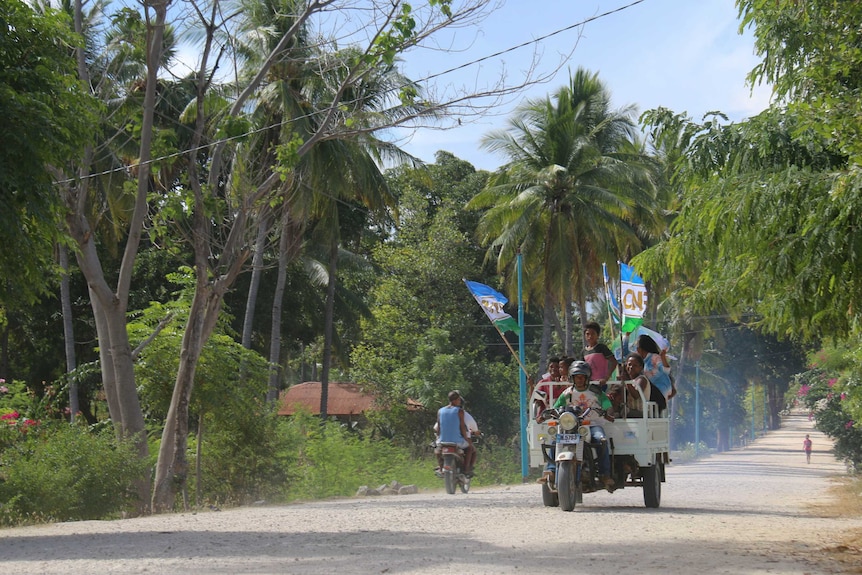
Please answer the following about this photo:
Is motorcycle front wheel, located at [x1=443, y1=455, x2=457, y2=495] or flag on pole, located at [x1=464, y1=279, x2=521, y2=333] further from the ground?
flag on pole, located at [x1=464, y1=279, x2=521, y2=333]

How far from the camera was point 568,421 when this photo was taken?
12625 mm

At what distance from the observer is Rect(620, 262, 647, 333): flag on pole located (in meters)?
17.3

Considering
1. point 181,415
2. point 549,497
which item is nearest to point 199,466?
point 181,415

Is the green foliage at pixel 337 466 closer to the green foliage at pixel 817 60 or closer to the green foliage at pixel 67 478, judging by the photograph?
the green foliage at pixel 67 478

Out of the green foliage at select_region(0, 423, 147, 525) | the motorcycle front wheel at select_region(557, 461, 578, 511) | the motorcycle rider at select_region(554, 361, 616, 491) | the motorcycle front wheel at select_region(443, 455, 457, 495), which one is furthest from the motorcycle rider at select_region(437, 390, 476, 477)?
the motorcycle front wheel at select_region(557, 461, 578, 511)

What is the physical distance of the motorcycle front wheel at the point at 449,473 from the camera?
1945 cm

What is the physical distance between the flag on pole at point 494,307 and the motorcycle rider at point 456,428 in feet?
19.4

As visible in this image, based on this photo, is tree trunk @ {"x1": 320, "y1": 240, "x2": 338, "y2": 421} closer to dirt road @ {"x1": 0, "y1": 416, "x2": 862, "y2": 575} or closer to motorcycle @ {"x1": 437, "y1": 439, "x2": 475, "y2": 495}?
motorcycle @ {"x1": 437, "y1": 439, "x2": 475, "y2": 495}

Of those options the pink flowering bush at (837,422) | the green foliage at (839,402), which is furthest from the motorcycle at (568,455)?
the pink flowering bush at (837,422)

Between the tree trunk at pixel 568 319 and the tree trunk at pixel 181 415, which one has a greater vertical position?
the tree trunk at pixel 568 319

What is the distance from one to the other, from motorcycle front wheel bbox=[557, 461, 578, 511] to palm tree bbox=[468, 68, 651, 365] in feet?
74.0

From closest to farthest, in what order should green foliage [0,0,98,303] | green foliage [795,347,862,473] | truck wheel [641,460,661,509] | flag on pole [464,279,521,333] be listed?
green foliage [0,0,98,303]
truck wheel [641,460,661,509]
flag on pole [464,279,521,333]
green foliage [795,347,862,473]

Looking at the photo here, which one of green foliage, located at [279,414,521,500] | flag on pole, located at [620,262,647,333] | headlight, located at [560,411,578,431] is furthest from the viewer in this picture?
green foliage, located at [279,414,521,500]

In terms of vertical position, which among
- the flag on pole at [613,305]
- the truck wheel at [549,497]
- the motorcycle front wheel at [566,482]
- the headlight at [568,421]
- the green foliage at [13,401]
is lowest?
the truck wheel at [549,497]
